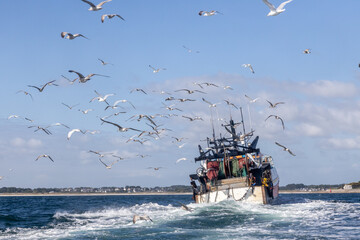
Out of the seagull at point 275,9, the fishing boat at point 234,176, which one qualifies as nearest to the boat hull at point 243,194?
the fishing boat at point 234,176

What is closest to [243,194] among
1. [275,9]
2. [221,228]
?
[221,228]

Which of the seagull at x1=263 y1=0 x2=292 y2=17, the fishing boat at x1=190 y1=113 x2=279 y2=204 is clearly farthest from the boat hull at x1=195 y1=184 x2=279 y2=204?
the seagull at x1=263 y1=0 x2=292 y2=17

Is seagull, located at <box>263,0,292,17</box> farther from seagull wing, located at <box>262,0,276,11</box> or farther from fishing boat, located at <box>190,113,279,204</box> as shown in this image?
fishing boat, located at <box>190,113,279,204</box>

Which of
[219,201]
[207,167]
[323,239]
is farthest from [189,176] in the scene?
[323,239]

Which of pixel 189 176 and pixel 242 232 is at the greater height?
pixel 189 176

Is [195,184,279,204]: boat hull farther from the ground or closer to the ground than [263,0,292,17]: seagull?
closer to the ground

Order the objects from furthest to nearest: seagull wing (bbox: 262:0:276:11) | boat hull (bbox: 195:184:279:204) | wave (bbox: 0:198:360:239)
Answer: boat hull (bbox: 195:184:279:204) < wave (bbox: 0:198:360:239) < seagull wing (bbox: 262:0:276:11)

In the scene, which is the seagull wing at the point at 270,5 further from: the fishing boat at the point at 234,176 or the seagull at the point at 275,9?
the fishing boat at the point at 234,176

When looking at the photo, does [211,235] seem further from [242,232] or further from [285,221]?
[285,221]

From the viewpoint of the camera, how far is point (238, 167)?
4919cm

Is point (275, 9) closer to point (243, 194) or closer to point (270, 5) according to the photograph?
point (270, 5)

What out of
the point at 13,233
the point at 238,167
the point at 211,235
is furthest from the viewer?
the point at 238,167

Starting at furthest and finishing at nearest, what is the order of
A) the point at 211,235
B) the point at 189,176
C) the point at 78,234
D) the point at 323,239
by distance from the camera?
the point at 189,176, the point at 78,234, the point at 211,235, the point at 323,239

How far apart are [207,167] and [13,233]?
2526cm
